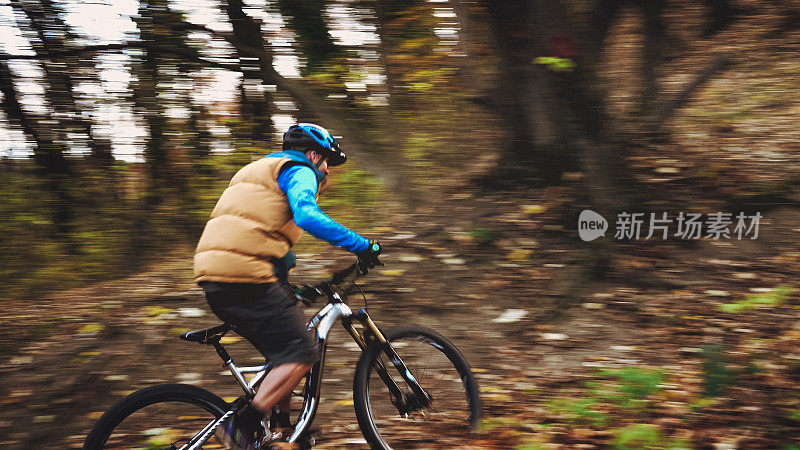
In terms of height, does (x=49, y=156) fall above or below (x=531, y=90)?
below

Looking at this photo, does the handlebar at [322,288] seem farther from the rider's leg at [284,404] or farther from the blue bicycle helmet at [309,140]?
the blue bicycle helmet at [309,140]

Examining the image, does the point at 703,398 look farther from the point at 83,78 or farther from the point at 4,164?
the point at 4,164

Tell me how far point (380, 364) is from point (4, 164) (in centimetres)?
712

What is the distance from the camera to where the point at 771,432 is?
337 cm

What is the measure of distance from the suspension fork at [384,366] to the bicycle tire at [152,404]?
0.83 meters

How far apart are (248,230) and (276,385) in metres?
0.83

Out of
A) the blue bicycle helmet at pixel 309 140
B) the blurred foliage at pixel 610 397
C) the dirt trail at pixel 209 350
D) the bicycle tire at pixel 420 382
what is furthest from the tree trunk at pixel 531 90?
the bicycle tire at pixel 420 382

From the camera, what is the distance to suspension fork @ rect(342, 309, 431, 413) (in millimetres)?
3287

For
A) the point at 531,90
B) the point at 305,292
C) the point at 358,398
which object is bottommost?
the point at 358,398

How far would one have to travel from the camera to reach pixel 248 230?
2824 millimetres

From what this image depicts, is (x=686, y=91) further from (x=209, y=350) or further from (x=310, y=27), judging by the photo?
(x=209, y=350)

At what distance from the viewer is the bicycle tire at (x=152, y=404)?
8.69ft

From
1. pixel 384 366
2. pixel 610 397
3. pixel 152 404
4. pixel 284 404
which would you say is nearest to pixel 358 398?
pixel 384 366

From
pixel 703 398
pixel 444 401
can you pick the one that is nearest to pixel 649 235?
pixel 703 398
